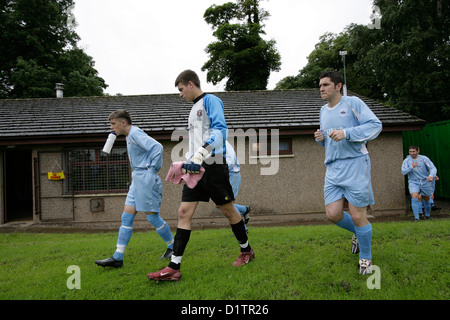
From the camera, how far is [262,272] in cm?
321

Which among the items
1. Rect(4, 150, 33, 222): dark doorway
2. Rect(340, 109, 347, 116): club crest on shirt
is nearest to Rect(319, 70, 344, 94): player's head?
Rect(340, 109, 347, 116): club crest on shirt

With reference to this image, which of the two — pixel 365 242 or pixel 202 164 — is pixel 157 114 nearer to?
pixel 202 164

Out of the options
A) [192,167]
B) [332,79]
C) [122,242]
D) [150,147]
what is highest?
[332,79]

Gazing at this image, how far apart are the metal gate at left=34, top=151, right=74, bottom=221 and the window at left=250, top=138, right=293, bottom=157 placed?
6.37 metres

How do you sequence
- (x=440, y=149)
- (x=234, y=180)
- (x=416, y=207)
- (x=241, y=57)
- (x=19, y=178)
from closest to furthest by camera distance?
(x=234, y=180) < (x=416, y=207) < (x=440, y=149) < (x=19, y=178) < (x=241, y=57)

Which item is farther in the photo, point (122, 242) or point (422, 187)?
point (422, 187)

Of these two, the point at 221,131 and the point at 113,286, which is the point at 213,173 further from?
the point at 113,286

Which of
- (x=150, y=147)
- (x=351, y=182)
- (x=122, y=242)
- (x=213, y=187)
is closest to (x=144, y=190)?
(x=150, y=147)

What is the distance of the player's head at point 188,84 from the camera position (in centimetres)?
331

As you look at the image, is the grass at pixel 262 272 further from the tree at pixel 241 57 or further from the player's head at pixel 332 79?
the tree at pixel 241 57

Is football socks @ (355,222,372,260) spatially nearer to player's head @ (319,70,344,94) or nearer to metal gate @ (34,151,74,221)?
player's head @ (319,70,344,94)

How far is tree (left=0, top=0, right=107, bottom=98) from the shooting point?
2148 cm

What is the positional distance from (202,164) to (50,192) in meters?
8.52

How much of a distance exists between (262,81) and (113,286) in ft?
101
